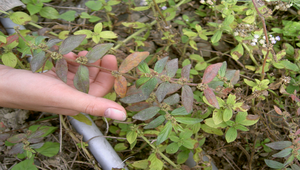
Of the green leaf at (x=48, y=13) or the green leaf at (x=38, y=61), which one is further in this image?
the green leaf at (x=48, y=13)

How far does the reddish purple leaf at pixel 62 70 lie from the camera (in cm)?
119

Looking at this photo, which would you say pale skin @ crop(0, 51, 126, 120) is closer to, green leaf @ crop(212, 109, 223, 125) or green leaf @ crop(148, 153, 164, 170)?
green leaf @ crop(148, 153, 164, 170)

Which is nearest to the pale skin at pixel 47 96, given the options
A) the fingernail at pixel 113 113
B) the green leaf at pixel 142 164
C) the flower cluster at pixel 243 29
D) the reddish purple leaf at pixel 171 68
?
the fingernail at pixel 113 113

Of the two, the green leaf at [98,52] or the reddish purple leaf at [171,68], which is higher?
the green leaf at [98,52]

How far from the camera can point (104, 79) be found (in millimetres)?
1601

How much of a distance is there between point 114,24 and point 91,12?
0.36 meters

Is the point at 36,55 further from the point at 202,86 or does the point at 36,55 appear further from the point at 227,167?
the point at 227,167

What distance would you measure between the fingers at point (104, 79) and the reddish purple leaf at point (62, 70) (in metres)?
0.37

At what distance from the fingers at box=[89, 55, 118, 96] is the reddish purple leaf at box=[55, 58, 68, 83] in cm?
37

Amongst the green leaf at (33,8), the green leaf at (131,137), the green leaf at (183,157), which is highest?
the green leaf at (33,8)

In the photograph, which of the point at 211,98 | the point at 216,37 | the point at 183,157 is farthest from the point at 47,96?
the point at 216,37

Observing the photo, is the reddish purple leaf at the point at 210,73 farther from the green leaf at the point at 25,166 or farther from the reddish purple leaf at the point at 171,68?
the green leaf at the point at 25,166

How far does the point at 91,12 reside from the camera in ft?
7.84

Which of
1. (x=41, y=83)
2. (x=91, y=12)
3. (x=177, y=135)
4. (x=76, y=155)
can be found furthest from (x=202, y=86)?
(x=91, y=12)
